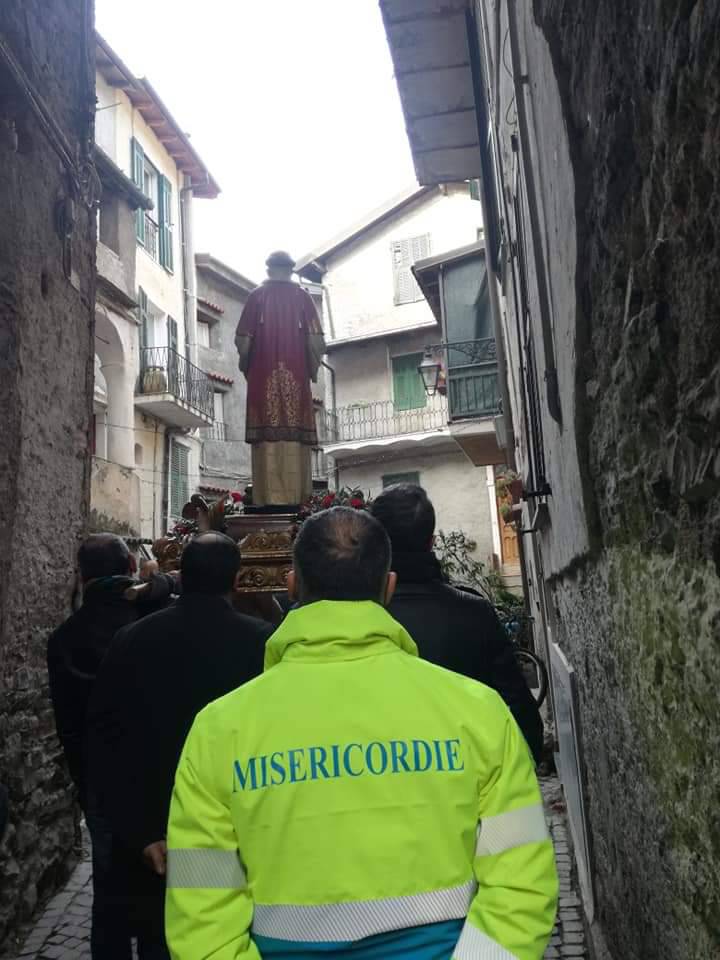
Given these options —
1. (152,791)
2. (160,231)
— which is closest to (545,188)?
(152,791)

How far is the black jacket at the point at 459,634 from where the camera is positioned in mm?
2277

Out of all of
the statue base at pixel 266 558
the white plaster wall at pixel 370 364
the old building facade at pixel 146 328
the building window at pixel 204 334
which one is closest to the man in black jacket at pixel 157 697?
the statue base at pixel 266 558

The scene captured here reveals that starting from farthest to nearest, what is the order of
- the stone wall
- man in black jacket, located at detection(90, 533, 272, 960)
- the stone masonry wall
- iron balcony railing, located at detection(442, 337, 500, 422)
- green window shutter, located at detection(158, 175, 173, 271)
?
1. green window shutter, located at detection(158, 175, 173, 271)
2. iron balcony railing, located at detection(442, 337, 500, 422)
3. the stone wall
4. man in black jacket, located at detection(90, 533, 272, 960)
5. the stone masonry wall

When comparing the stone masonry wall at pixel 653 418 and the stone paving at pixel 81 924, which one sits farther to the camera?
the stone paving at pixel 81 924

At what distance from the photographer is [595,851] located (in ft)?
10.4

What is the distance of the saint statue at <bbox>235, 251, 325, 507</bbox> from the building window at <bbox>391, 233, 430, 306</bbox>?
15.0 m

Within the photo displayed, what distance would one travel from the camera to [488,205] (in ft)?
29.8

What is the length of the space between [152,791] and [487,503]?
57.5 feet

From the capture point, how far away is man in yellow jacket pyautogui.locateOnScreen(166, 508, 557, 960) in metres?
1.37

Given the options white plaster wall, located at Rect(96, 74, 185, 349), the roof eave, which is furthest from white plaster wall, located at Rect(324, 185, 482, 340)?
the roof eave

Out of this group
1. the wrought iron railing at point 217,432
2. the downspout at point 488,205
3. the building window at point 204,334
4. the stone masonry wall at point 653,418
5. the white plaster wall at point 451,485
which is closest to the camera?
the stone masonry wall at point 653,418

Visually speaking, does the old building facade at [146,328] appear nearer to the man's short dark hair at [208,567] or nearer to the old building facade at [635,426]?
the man's short dark hair at [208,567]

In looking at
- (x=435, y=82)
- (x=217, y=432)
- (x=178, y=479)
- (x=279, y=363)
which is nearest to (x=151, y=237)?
(x=178, y=479)

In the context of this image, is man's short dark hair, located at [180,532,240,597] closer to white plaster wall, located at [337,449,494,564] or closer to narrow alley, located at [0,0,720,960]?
narrow alley, located at [0,0,720,960]
